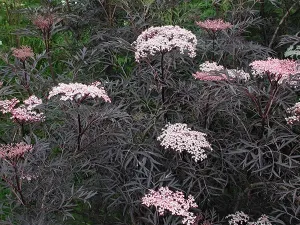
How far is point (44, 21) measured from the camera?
259 cm

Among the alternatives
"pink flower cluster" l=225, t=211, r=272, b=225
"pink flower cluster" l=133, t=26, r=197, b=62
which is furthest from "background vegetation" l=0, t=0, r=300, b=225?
"pink flower cluster" l=133, t=26, r=197, b=62

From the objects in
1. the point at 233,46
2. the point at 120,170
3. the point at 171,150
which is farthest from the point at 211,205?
the point at 233,46

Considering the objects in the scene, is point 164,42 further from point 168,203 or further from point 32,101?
point 168,203

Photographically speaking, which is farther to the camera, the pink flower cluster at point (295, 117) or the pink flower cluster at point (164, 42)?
the pink flower cluster at point (164, 42)

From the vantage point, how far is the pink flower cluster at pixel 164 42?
233 cm

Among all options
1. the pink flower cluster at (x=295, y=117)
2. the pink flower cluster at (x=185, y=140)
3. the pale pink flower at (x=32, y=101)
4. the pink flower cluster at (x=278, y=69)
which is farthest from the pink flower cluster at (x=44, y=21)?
the pink flower cluster at (x=295, y=117)

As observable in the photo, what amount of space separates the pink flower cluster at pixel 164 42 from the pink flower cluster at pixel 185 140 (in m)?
0.45

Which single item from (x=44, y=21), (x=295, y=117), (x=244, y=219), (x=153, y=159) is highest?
(x=44, y=21)

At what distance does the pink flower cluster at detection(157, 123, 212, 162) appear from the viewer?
2080 millimetres

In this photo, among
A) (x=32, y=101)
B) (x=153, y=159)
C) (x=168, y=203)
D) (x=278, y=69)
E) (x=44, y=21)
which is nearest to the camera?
(x=168, y=203)

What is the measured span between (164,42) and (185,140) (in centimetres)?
58

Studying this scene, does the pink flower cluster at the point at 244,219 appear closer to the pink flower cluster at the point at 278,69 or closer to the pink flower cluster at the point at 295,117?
the pink flower cluster at the point at 295,117

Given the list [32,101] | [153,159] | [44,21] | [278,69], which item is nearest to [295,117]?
[278,69]

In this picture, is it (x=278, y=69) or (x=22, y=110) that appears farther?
(x=22, y=110)
